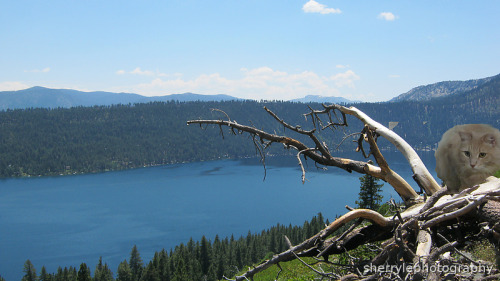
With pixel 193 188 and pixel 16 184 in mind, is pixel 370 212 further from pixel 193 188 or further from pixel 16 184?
pixel 16 184

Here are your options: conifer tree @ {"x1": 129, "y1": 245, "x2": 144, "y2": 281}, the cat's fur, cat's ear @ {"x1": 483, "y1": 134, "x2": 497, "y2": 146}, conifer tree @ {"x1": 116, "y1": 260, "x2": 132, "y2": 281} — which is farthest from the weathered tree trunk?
conifer tree @ {"x1": 129, "y1": 245, "x2": 144, "y2": 281}

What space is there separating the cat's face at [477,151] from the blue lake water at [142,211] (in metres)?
57.4

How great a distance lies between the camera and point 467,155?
3.03 metres

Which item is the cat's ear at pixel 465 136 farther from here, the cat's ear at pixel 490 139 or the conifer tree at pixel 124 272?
the conifer tree at pixel 124 272

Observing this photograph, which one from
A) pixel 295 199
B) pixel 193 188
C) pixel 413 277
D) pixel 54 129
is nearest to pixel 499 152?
pixel 413 277

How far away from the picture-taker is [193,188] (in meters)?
107

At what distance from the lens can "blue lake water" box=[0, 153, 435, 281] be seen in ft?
201

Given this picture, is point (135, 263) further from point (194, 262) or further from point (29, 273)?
point (29, 273)

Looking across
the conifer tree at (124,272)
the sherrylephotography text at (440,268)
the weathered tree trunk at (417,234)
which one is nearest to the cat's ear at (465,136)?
the weathered tree trunk at (417,234)

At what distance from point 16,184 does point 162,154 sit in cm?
6702

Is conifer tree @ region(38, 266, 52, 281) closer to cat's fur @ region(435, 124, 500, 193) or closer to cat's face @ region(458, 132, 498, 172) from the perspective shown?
cat's fur @ region(435, 124, 500, 193)

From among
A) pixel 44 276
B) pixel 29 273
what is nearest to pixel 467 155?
pixel 44 276

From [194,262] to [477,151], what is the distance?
1943 inches

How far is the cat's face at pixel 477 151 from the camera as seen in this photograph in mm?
2924
